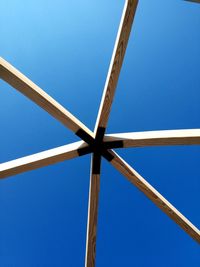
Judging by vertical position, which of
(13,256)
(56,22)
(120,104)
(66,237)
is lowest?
(13,256)

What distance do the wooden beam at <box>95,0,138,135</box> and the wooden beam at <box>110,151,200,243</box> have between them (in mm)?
908

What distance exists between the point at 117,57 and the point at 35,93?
148 cm

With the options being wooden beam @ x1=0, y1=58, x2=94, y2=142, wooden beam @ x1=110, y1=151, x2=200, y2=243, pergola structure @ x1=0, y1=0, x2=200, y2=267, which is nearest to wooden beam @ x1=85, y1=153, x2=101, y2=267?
pergola structure @ x1=0, y1=0, x2=200, y2=267

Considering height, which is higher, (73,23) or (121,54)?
(73,23)

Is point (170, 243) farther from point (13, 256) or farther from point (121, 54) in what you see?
point (121, 54)

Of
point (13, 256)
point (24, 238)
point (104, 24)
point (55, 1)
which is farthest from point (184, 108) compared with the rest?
point (13, 256)

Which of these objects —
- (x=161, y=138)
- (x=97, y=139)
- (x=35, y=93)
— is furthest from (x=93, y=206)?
(x=35, y=93)

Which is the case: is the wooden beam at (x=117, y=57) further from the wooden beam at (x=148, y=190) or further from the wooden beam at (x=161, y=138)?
the wooden beam at (x=148, y=190)

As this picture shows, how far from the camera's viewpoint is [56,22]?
353 inches

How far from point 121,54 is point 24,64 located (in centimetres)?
459

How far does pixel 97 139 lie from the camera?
6.27m

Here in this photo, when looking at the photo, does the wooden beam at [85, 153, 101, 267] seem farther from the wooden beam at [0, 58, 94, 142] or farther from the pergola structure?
the wooden beam at [0, 58, 94, 142]

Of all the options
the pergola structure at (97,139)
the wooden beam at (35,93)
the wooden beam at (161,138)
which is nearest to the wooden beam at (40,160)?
the pergola structure at (97,139)

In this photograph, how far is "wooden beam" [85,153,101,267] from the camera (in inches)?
259
